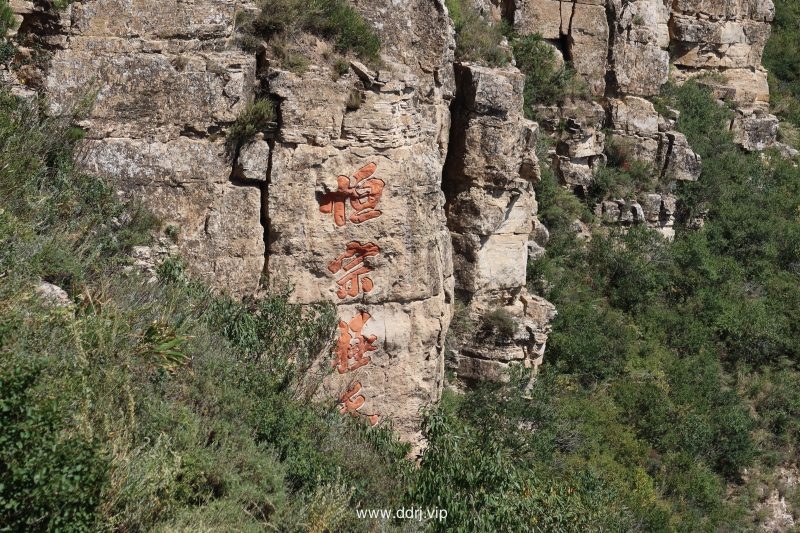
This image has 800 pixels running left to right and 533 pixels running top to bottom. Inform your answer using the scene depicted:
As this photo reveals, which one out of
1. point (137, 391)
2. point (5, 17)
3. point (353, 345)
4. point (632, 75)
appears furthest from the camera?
point (632, 75)

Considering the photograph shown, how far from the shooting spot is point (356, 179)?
1245 centimetres

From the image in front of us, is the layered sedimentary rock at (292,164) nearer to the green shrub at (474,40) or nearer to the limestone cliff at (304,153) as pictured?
the limestone cliff at (304,153)

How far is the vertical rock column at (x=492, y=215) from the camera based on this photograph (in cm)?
1645

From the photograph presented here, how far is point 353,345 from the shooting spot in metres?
12.9

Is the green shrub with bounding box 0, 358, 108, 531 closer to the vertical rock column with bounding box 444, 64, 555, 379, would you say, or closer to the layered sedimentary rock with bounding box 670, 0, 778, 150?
the vertical rock column with bounding box 444, 64, 555, 379

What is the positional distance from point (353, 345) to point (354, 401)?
2.38ft

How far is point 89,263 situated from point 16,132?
1.73 m

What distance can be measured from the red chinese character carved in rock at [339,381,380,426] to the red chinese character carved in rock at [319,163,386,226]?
218 centimetres

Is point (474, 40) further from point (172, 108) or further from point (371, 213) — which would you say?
point (172, 108)

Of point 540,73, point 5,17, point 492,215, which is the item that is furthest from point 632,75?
point 5,17

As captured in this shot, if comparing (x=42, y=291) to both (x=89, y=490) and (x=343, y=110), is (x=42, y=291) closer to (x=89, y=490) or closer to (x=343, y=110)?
(x=89, y=490)

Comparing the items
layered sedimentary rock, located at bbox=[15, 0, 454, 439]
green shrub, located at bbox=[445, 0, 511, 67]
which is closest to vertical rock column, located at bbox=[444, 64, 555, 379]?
green shrub, located at bbox=[445, 0, 511, 67]

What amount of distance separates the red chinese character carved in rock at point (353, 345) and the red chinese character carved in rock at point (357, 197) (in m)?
1.29

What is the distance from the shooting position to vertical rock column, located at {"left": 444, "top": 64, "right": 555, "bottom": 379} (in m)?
16.5
